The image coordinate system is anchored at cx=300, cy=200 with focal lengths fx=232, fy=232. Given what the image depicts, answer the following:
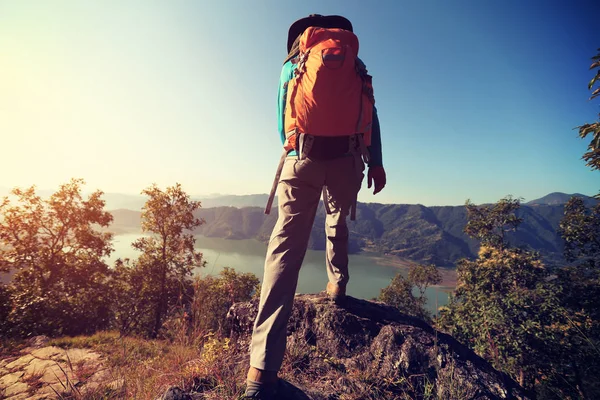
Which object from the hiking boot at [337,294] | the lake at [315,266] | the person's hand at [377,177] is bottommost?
the lake at [315,266]

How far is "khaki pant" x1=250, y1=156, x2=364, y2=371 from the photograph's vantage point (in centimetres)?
164

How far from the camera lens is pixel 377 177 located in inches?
106

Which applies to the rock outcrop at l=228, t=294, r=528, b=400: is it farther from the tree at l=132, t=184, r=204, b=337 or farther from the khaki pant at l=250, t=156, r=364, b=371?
the tree at l=132, t=184, r=204, b=337

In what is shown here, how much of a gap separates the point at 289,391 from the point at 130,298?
21777 millimetres

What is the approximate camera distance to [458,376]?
2.03 meters

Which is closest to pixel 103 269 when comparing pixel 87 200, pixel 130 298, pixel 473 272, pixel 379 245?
pixel 130 298

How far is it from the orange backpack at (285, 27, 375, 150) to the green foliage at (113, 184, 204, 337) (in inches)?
703

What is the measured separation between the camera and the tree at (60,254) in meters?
14.1

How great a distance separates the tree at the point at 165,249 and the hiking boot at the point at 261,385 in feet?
57.9

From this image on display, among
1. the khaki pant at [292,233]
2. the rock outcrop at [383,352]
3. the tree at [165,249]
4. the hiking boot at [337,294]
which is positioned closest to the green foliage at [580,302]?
the rock outcrop at [383,352]

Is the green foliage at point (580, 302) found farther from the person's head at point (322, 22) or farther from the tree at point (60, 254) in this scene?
the tree at point (60, 254)

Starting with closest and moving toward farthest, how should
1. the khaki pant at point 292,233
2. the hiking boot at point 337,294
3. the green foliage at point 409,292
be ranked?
the khaki pant at point 292,233 → the hiking boot at point 337,294 → the green foliage at point 409,292

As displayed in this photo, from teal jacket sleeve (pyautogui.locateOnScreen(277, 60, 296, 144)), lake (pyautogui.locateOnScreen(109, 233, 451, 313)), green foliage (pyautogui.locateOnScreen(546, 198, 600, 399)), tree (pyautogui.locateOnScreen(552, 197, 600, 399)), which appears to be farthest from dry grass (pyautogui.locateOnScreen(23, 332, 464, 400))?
lake (pyautogui.locateOnScreen(109, 233, 451, 313))

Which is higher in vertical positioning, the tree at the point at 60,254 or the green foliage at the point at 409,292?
the tree at the point at 60,254
